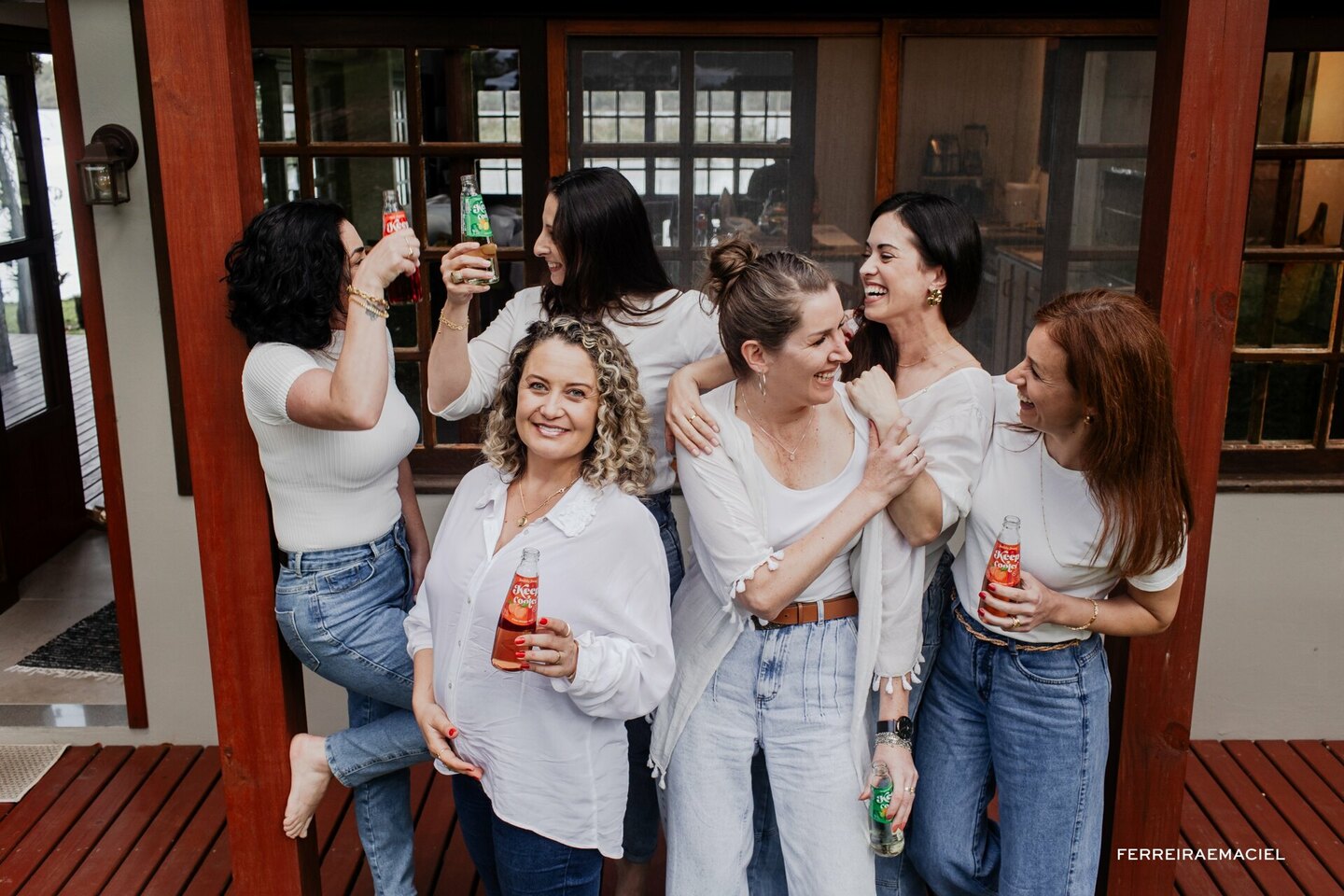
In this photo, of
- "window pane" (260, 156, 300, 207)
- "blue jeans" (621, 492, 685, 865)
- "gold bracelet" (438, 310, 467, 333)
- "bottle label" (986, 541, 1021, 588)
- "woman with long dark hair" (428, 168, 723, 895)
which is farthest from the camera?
"window pane" (260, 156, 300, 207)

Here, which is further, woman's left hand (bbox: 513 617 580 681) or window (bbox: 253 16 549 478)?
window (bbox: 253 16 549 478)

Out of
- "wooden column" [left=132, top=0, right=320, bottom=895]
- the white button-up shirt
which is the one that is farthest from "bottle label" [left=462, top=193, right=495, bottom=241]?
the white button-up shirt

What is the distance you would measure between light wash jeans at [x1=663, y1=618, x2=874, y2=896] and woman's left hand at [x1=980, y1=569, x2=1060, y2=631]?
313mm

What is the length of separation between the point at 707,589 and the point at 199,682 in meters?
2.32

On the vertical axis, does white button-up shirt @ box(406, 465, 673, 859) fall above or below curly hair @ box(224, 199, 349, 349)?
below

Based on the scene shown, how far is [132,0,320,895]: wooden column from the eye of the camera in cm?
229

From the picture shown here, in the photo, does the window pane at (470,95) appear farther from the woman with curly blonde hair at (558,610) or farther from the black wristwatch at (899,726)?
the black wristwatch at (899,726)

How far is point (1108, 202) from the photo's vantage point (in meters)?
3.72

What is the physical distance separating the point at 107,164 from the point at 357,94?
2.48 ft

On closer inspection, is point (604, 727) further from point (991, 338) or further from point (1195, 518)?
point (991, 338)

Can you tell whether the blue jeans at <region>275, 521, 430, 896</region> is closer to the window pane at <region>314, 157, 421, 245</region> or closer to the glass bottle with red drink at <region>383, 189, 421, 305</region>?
the glass bottle with red drink at <region>383, 189, 421, 305</region>

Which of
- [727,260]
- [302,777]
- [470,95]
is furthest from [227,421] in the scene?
[470,95]

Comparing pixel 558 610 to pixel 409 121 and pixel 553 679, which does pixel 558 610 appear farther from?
pixel 409 121

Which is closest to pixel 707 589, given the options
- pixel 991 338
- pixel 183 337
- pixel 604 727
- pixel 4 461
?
pixel 604 727
